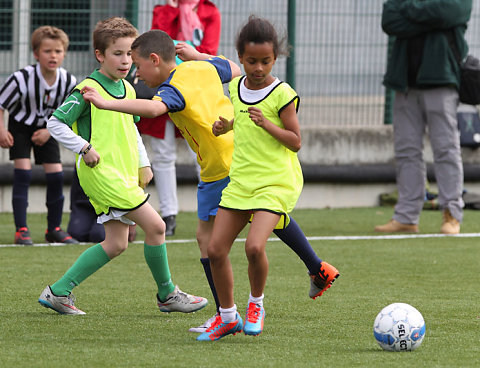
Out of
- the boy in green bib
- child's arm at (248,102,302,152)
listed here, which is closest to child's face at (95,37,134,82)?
the boy in green bib

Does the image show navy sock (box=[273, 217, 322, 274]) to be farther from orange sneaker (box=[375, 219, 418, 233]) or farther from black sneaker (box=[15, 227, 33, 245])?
orange sneaker (box=[375, 219, 418, 233])

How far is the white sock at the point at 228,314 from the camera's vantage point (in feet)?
15.1

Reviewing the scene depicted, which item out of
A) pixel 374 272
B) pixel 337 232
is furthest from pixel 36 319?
pixel 337 232

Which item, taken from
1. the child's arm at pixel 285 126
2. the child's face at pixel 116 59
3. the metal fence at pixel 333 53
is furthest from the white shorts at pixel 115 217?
the metal fence at pixel 333 53

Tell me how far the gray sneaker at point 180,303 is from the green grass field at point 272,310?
6 cm

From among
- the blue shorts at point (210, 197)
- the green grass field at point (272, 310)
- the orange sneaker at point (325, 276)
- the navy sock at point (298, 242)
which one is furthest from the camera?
the orange sneaker at point (325, 276)

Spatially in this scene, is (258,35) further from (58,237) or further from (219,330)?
(58,237)

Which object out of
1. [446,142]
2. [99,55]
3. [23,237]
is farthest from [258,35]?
[446,142]

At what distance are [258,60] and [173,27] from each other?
15.1 feet

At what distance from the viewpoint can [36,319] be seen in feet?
16.5

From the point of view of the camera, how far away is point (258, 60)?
454 centimetres

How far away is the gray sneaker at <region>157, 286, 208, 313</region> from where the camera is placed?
17.2ft

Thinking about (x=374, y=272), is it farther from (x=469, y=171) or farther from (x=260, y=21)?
(x=469, y=171)

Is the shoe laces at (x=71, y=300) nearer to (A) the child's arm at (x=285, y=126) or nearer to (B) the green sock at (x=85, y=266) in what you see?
(B) the green sock at (x=85, y=266)
